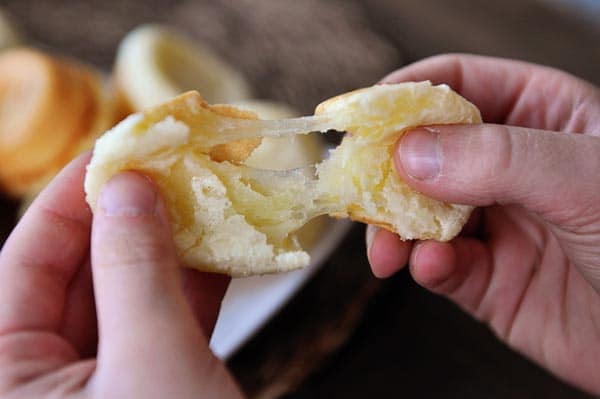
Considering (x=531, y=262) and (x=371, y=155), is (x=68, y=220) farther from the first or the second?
(x=531, y=262)

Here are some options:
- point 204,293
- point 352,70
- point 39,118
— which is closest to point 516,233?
point 204,293

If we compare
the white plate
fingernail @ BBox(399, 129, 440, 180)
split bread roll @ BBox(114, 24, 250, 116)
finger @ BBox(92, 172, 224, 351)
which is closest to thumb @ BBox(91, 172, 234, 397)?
finger @ BBox(92, 172, 224, 351)

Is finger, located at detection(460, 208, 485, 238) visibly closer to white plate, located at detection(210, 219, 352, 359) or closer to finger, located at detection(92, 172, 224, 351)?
white plate, located at detection(210, 219, 352, 359)

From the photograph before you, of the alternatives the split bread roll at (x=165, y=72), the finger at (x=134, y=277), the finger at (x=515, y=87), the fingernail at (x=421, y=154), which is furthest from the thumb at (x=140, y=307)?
the split bread roll at (x=165, y=72)

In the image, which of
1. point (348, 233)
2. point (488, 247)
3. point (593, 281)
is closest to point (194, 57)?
point (348, 233)

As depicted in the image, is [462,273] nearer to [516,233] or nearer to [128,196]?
[516,233]

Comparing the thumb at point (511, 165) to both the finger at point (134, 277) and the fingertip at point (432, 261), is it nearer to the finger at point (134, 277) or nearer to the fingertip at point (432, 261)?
the fingertip at point (432, 261)
